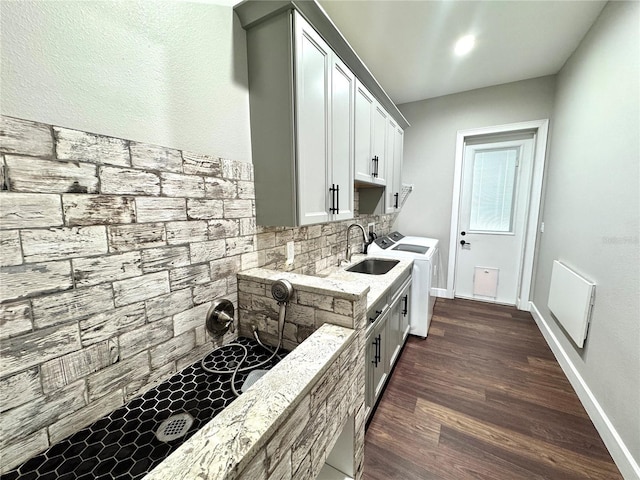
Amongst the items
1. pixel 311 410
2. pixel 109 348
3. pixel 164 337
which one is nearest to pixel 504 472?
pixel 311 410

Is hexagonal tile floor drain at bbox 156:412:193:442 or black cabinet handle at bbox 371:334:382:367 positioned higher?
hexagonal tile floor drain at bbox 156:412:193:442

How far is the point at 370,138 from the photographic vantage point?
2.06m

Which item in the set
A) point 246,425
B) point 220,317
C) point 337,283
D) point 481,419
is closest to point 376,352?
point 337,283

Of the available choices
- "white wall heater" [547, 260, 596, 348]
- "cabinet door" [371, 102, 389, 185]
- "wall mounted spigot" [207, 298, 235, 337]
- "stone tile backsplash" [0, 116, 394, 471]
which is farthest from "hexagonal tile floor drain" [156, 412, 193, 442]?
"white wall heater" [547, 260, 596, 348]

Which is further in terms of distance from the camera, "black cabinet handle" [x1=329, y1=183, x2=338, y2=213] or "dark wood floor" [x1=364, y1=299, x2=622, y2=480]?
"black cabinet handle" [x1=329, y1=183, x2=338, y2=213]

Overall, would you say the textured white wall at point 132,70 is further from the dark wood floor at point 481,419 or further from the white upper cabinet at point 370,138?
the dark wood floor at point 481,419

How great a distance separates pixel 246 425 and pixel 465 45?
10.3 ft

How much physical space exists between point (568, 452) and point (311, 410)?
5.67 feet

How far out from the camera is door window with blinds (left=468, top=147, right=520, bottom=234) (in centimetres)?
327

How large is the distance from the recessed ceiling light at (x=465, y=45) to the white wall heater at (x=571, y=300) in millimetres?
2159

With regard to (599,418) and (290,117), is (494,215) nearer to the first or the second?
(599,418)

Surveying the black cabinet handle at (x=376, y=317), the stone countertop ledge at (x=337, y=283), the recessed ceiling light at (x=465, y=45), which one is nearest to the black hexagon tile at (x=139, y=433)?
the stone countertop ledge at (x=337, y=283)

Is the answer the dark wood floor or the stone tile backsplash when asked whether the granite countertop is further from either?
the dark wood floor

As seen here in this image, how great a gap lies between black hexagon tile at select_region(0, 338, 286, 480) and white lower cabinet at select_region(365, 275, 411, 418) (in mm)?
781
